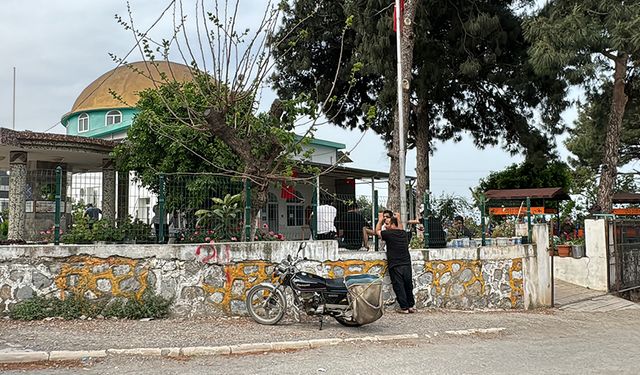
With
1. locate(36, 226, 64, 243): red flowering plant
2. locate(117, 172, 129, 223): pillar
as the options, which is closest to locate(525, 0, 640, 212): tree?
locate(117, 172, 129, 223): pillar

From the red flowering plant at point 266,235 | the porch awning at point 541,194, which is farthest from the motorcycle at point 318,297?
the porch awning at point 541,194

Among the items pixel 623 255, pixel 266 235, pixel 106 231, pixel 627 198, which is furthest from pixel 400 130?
pixel 627 198

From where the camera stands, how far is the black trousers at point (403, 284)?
10867 millimetres

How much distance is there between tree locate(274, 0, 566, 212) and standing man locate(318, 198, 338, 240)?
782cm

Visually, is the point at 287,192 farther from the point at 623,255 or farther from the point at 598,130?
the point at 598,130

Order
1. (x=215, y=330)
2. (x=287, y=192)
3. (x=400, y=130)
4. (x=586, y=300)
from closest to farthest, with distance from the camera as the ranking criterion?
(x=215, y=330), (x=287, y=192), (x=586, y=300), (x=400, y=130)

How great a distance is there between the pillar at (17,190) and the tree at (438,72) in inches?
358

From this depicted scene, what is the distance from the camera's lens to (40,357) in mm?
7207

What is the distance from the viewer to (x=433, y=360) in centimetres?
762

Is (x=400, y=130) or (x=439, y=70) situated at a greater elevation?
(x=439, y=70)

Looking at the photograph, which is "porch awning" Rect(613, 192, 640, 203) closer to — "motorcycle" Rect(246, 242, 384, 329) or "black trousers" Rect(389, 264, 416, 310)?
"black trousers" Rect(389, 264, 416, 310)

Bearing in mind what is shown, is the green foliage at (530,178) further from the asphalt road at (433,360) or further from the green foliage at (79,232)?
the green foliage at (79,232)

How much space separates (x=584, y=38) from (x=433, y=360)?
43.9ft

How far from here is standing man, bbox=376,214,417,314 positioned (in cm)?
1085
